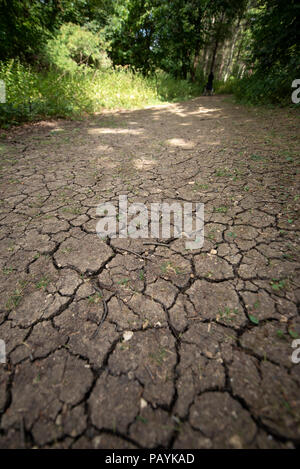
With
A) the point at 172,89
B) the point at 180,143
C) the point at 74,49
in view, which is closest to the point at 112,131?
the point at 180,143

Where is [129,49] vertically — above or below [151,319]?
above

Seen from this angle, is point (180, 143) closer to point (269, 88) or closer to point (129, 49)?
point (269, 88)

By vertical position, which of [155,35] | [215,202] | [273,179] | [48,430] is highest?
[155,35]

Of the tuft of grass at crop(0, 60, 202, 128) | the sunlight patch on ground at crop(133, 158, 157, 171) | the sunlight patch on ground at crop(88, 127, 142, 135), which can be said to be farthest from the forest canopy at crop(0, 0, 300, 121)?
the sunlight patch on ground at crop(133, 158, 157, 171)

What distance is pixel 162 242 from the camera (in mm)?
1703

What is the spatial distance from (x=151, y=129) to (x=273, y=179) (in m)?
3.31

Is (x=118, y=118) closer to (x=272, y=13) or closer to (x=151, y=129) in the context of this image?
(x=151, y=129)

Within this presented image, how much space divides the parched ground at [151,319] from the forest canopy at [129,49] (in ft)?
11.5

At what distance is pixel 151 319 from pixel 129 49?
518 inches

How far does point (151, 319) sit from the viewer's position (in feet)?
3.85

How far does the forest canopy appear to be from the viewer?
4.40 m

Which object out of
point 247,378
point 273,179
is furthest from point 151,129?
point 247,378

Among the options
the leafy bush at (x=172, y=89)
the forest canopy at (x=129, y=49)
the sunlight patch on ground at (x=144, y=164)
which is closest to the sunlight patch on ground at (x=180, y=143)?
the sunlight patch on ground at (x=144, y=164)

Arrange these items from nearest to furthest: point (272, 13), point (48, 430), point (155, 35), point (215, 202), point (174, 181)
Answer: point (48, 430) → point (215, 202) → point (174, 181) → point (272, 13) → point (155, 35)
